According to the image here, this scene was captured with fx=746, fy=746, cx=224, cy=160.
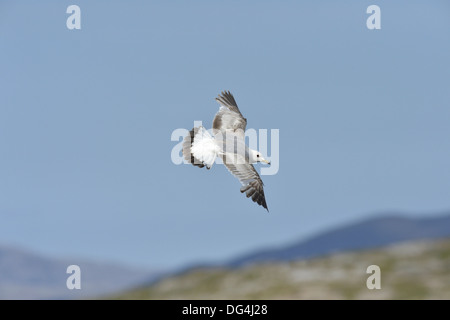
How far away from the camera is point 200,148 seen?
22.9 meters

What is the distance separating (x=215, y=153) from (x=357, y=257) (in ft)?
316

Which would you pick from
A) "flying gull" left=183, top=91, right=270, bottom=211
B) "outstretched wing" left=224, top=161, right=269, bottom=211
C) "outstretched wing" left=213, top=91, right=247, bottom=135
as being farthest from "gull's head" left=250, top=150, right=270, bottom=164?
"outstretched wing" left=213, top=91, right=247, bottom=135

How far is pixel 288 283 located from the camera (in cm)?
9719

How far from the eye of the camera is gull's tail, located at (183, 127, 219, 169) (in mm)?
22516

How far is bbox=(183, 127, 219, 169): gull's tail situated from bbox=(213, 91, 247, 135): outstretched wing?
92 cm

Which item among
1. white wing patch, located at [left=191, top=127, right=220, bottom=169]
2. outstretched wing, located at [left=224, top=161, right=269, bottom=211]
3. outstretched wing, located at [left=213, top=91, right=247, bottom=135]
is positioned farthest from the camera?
outstretched wing, located at [left=213, top=91, right=247, bottom=135]

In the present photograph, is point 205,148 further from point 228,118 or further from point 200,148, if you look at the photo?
point 228,118

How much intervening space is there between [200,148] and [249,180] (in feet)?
6.07

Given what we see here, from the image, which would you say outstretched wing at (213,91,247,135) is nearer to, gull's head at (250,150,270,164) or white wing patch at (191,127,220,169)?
white wing patch at (191,127,220,169)

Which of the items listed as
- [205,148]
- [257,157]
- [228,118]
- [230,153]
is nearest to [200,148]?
[205,148]

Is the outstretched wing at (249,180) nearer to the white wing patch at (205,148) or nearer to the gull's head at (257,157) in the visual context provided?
the gull's head at (257,157)

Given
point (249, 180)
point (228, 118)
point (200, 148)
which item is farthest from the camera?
point (228, 118)

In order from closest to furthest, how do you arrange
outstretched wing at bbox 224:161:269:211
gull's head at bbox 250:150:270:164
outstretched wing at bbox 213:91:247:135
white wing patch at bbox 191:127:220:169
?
1. outstretched wing at bbox 224:161:269:211
2. white wing patch at bbox 191:127:220:169
3. gull's head at bbox 250:150:270:164
4. outstretched wing at bbox 213:91:247:135
